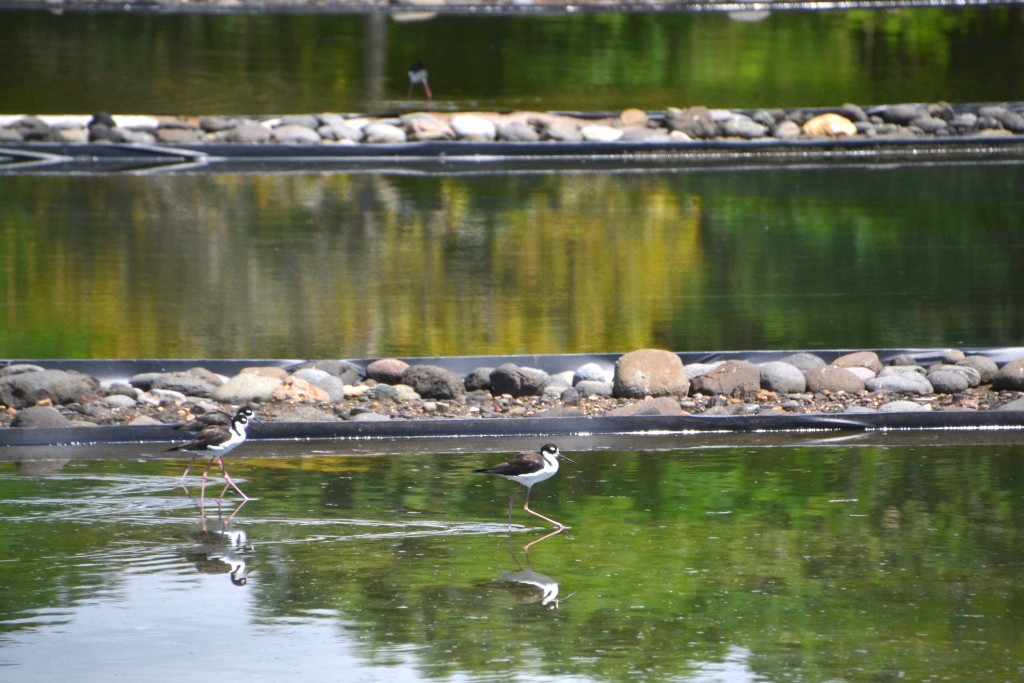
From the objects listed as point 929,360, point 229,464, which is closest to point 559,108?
point 929,360

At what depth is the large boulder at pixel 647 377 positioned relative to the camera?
10.7 m

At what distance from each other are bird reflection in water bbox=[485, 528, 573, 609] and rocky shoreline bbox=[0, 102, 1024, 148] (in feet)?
54.8

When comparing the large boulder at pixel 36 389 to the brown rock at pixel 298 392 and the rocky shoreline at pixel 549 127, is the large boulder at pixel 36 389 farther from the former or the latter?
the rocky shoreline at pixel 549 127

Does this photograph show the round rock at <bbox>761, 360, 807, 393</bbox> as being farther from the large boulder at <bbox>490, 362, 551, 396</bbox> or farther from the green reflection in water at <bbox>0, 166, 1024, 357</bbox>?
the green reflection in water at <bbox>0, 166, 1024, 357</bbox>

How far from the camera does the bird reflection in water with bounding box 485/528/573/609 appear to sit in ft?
23.6

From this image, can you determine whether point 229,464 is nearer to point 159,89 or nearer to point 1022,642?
point 1022,642

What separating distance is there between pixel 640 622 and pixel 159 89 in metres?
24.1

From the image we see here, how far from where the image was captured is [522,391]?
10.9 m

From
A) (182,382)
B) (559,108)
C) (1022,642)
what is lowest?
(1022,642)

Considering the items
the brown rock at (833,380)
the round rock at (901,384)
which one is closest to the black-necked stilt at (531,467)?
the brown rock at (833,380)

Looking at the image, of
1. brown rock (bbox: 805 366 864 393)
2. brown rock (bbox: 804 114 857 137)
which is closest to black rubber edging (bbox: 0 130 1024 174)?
brown rock (bbox: 804 114 857 137)

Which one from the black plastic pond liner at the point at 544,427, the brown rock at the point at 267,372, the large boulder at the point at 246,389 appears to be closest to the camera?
the black plastic pond liner at the point at 544,427

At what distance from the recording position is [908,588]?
7.29 m

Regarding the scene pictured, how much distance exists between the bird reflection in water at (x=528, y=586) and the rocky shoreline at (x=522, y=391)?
270 centimetres
